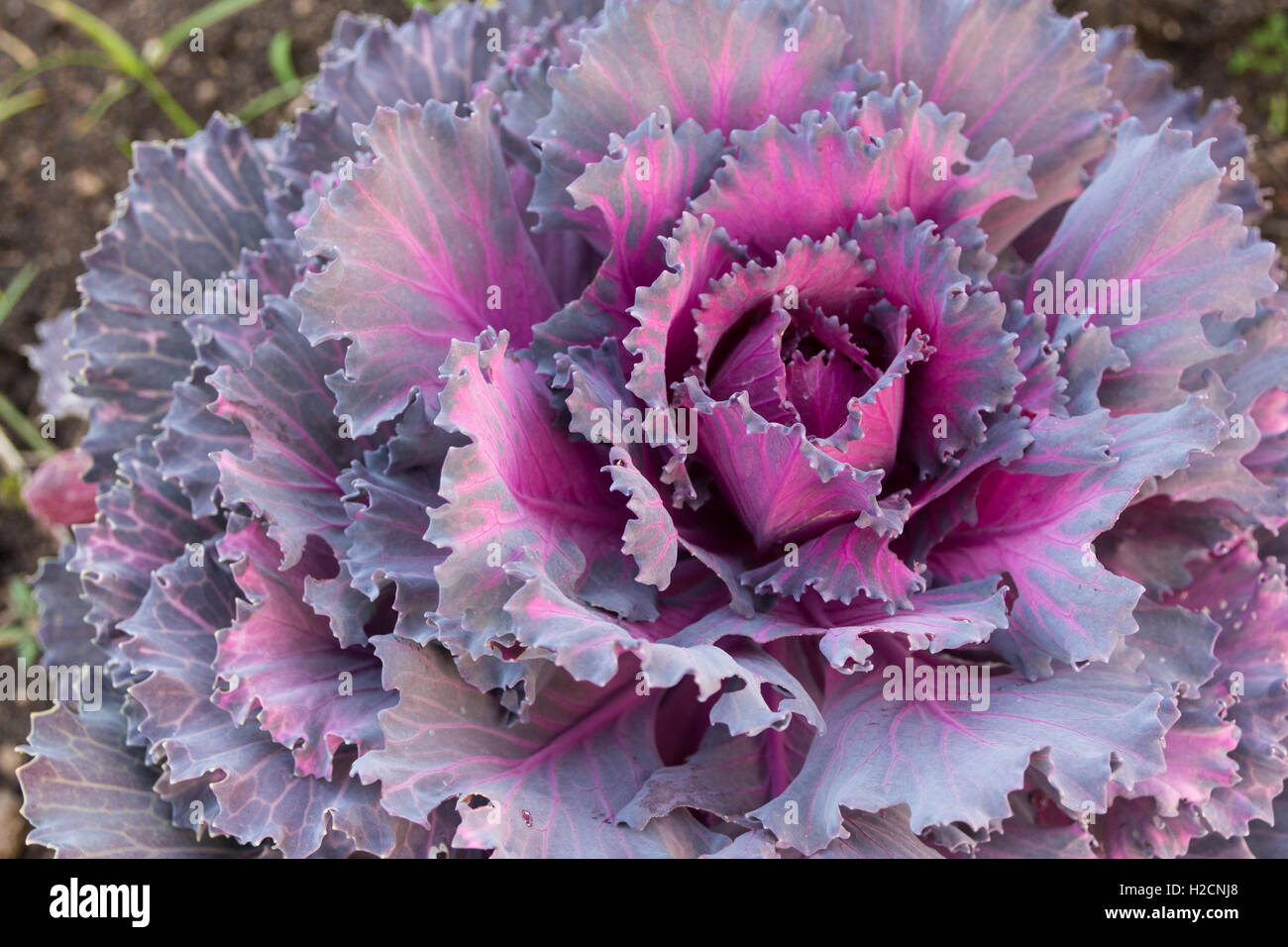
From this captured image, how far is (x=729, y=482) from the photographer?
2.13 m

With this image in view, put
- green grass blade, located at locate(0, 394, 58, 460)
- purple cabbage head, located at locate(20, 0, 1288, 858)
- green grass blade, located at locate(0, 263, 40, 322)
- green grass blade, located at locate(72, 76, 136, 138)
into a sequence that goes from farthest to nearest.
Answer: green grass blade, located at locate(72, 76, 136, 138), green grass blade, located at locate(0, 263, 40, 322), green grass blade, located at locate(0, 394, 58, 460), purple cabbage head, located at locate(20, 0, 1288, 858)

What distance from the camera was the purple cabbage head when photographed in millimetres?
1928

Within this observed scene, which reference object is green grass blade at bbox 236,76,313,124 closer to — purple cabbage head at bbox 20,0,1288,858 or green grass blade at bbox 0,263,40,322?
green grass blade at bbox 0,263,40,322

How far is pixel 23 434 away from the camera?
4371mm

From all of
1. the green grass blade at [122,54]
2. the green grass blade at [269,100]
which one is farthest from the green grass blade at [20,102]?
the green grass blade at [269,100]

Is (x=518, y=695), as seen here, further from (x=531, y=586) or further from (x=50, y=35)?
(x=50, y=35)

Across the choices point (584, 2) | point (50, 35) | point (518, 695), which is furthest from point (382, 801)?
point (50, 35)

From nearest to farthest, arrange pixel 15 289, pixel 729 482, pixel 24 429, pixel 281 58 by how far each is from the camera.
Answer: pixel 729 482, pixel 24 429, pixel 15 289, pixel 281 58

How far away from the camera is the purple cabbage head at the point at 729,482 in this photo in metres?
1.93

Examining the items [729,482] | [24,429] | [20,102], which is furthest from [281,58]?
[729,482]

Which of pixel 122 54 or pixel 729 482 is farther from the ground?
pixel 122 54

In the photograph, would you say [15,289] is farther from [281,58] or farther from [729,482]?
[729,482]

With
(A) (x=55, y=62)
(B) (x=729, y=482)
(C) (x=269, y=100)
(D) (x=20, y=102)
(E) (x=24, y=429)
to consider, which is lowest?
(B) (x=729, y=482)

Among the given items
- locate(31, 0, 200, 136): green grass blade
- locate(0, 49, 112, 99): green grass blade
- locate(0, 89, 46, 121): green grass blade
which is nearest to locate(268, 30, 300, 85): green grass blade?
locate(31, 0, 200, 136): green grass blade
